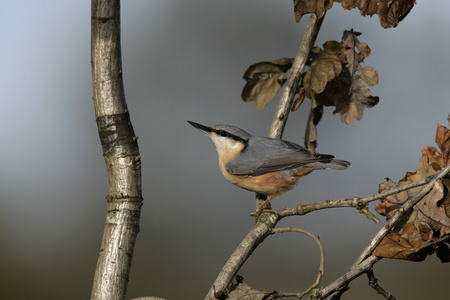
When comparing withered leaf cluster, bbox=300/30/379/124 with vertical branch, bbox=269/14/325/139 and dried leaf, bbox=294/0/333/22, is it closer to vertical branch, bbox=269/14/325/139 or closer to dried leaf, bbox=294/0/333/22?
vertical branch, bbox=269/14/325/139

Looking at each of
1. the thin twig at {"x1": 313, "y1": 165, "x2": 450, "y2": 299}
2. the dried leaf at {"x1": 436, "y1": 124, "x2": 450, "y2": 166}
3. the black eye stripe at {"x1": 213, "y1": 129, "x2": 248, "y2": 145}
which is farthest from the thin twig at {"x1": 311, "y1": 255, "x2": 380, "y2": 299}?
the black eye stripe at {"x1": 213, "y1": 129, "x2": 248, "y2": 145}

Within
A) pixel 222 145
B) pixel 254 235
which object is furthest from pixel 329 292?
pixel 222 145

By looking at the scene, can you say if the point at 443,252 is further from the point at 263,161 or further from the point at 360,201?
the point at 263,161

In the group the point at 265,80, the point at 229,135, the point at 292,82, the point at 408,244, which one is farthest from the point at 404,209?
the point at 229,135

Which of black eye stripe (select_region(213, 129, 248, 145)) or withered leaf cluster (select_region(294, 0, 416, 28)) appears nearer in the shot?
withered leaf cluster (select_region(294, 0, 416, 28))

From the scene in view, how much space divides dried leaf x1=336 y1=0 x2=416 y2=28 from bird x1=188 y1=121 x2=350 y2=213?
0.98m

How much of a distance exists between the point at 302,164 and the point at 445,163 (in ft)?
4.17

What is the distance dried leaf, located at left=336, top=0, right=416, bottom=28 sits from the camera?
1.46 metres

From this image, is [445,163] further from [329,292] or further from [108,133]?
[108,133]

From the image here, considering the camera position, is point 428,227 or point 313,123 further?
point 313,123

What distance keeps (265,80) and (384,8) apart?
741 millimetres

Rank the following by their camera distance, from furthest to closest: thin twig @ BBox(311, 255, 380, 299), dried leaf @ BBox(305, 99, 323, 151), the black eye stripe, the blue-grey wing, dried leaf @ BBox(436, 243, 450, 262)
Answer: the black eye stripe < the blue-grey wing < dried leaf @ BBox(305, 99, 323, 151) < dried leaf @ BBox(436, 243, 450, 262) < thin twig @ BBox(311, 255, 380, 299)

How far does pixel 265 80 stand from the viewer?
83.3 inches

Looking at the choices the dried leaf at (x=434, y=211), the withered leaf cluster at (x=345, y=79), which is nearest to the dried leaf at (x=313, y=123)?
the withered leaf cluster at (x=345, y=79)
